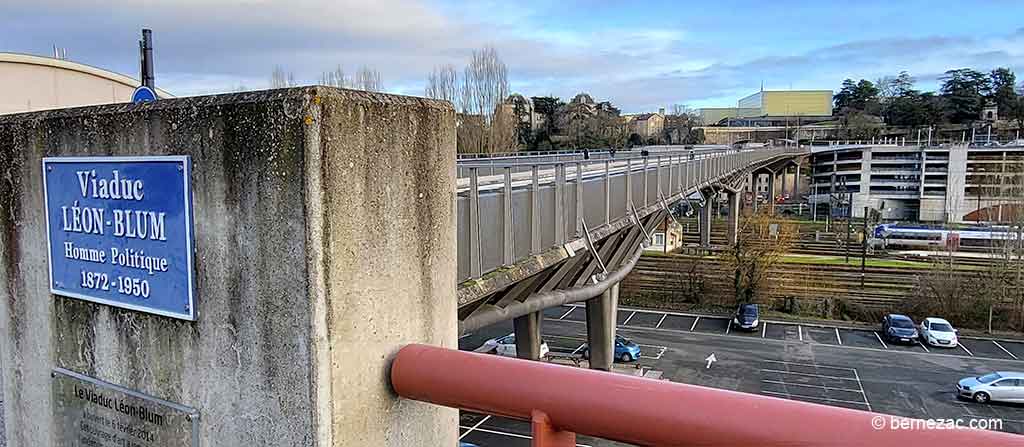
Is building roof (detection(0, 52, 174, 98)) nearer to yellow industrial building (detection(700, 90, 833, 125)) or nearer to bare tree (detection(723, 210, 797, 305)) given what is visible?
bare tree (detection(723, 210, 797, 305))

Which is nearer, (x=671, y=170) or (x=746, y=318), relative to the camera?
(x=671, y=170)

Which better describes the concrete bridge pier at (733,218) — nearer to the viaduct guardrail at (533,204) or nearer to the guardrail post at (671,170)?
the guardrail post at (671,170)

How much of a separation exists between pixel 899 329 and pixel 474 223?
28.4 meters

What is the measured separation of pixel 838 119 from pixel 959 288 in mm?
112746

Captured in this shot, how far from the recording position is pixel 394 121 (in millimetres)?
1716

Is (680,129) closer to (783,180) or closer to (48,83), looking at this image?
(783,180)

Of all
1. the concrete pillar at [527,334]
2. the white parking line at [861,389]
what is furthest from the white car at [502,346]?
the white parking line at [861,389]

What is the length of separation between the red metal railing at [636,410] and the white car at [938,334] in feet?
104

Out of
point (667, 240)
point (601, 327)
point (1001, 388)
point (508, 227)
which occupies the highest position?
point (508, 227)

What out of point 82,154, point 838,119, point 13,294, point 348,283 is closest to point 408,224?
point 348,283

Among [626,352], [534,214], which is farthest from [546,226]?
[626,352]

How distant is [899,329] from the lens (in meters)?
28.2

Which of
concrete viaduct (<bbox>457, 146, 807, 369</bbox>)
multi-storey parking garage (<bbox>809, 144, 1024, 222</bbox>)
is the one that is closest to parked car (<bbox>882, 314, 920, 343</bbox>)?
concrete viaduct (<bbox>457, 146, 807, 369</bbox>)

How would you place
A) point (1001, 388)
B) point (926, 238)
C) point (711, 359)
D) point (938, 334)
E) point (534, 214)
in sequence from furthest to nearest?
point (926, 238)
point (938, 334)
point (711, 359)
point (1001, 388)
point (534, 214)
